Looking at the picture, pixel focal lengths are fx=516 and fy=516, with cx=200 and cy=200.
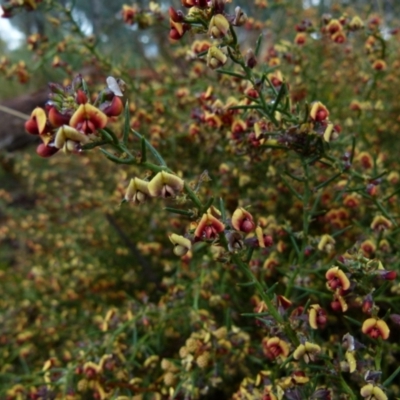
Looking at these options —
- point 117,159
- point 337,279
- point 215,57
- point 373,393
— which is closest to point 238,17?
point 215,57

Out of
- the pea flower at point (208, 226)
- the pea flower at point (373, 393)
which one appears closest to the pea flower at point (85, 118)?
the pea flower at point (208, 226)

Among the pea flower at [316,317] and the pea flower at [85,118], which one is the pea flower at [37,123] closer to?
the pea flower at [85,118]

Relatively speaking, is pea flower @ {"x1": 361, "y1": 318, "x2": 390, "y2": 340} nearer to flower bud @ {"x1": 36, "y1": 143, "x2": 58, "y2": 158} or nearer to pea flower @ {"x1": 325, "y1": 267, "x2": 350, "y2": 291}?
pea flower @ {"x1": 325, "y1": 267, "x2": 350, "y2": 291}

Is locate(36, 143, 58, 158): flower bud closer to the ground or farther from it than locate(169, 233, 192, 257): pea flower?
farther from it

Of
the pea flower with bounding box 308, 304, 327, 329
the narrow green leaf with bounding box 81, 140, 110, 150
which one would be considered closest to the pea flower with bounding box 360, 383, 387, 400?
the pea flower with bounding box 308, 304, 327, 329

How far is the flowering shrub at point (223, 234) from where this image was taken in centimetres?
72

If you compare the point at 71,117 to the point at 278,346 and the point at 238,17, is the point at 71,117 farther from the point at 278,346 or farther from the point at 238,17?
the point at 278,346

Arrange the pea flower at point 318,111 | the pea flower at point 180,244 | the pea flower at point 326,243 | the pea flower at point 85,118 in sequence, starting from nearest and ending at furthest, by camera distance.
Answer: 1. the pea flower at point 85,118
2. the pea flower at point 180,244
3. the pea flower at point 318,111
4. the pea flower at point 326,243

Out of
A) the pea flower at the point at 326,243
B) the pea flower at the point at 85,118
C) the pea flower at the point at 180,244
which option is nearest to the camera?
the pea flower at the point at 85,118

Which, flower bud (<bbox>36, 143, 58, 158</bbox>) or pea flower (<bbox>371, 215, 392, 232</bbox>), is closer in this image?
flower bud (<bbox>36, 143, 58, 158</bbox>)

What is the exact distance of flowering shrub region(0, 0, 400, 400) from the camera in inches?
28.5

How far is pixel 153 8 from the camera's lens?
132cm

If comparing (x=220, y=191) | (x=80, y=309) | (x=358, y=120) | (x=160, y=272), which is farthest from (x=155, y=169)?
(x=80, y=309)

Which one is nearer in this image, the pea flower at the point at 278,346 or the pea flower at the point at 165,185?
the pea flower at the point at 165,185
